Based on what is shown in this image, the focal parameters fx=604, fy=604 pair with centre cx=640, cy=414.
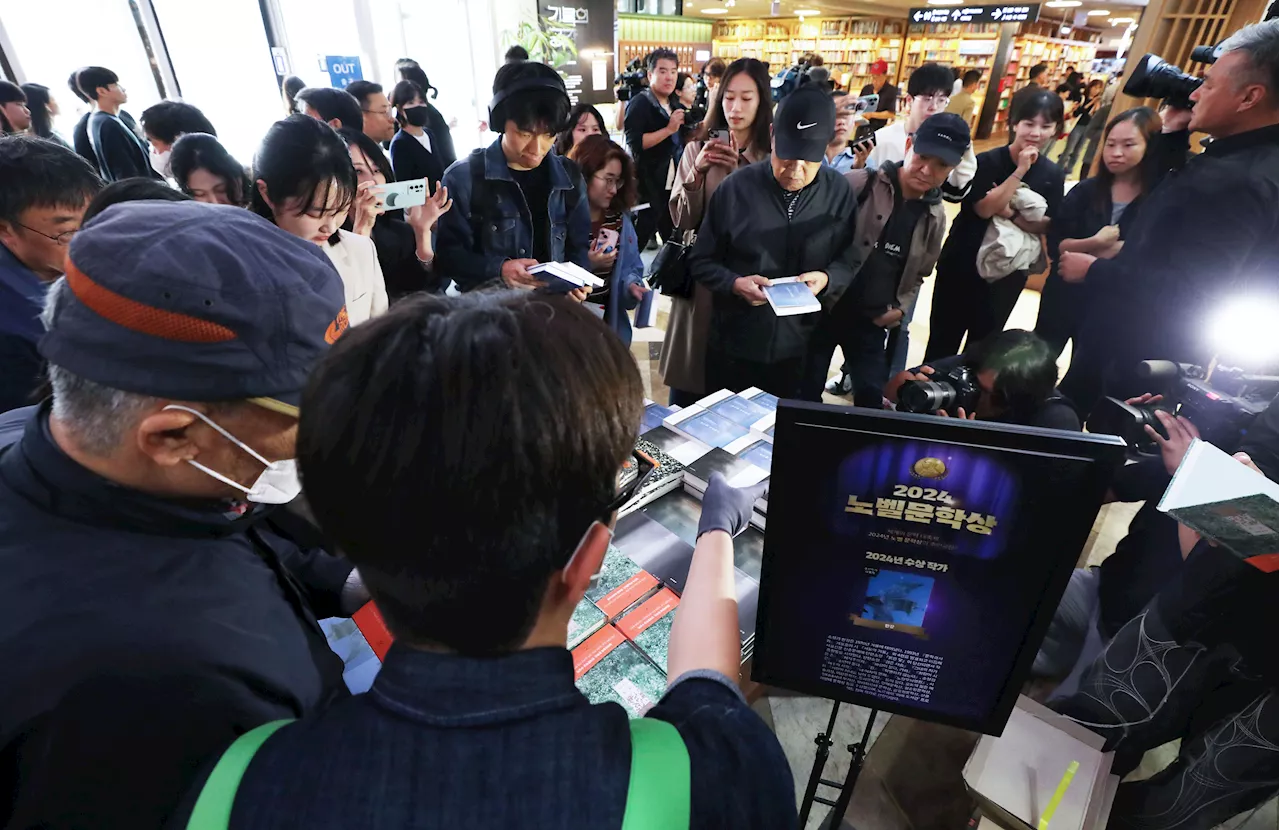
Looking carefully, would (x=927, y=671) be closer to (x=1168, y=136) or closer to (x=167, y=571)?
(x=167, y=571)

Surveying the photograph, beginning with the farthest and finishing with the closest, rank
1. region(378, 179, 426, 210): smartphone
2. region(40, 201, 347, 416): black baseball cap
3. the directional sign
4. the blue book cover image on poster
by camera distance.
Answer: the directional sign
region(378, 179, 426, 210): smartphone
the blue book cover image on poster
region(40, 201, 347, 416): black baseball cap

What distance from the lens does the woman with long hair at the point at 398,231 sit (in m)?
2.45

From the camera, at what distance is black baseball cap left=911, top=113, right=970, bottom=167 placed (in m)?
2.49

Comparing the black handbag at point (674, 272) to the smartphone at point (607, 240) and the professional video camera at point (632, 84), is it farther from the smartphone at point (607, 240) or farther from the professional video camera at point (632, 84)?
the professional video camera at point (632, 84)

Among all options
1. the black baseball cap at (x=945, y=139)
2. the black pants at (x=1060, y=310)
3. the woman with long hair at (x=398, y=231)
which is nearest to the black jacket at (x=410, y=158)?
the woman with long hair at (x=398, y=231)

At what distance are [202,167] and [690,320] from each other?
1.92 metres

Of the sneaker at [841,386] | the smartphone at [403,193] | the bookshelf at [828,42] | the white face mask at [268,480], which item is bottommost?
the sneaker at [841,386]

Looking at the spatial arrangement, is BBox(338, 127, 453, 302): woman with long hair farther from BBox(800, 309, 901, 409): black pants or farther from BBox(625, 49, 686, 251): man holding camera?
BBox(625, 49, 686, 251): man holding camera

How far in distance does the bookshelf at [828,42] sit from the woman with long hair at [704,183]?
1197 centimetres

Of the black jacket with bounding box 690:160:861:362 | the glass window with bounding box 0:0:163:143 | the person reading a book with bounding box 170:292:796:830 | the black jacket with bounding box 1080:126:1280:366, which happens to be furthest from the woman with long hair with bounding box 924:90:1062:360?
the glass window with bounding box 0:0:163:143

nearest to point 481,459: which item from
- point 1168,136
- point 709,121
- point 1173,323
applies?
point 1173,323

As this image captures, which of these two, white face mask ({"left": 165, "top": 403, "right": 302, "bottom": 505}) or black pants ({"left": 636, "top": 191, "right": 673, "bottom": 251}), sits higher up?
white face mask ({"left": 165, "top": 403, "right": 302, "bottom": 505})

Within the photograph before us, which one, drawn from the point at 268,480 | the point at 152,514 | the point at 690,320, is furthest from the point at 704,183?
the point at 152,514

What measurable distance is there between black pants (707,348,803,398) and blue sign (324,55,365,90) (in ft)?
16.9
